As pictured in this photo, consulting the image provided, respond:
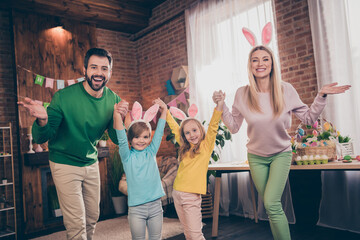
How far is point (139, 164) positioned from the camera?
6.38ft

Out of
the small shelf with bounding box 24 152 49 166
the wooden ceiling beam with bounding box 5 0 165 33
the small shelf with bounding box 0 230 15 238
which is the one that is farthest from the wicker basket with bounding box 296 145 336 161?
the wooden ceiling beam with bounding box 5 0 165 33

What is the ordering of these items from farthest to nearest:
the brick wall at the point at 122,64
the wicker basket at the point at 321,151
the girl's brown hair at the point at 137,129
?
1. the brick wall at the point at 122,64
2. the wicker basket at the point at 321,151
3. the girl's brown hair at the point at 137,129

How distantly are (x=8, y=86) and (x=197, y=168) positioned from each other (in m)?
3.45

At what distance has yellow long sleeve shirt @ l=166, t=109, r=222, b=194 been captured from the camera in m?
2.13

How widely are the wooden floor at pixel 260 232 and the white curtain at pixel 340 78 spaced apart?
155 mm

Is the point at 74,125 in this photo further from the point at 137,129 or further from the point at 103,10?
the point at 103,10

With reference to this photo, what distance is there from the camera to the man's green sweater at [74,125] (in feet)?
5.99

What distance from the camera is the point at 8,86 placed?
432cm

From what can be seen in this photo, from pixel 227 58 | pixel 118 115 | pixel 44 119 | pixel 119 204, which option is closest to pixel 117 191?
pixel 119 204

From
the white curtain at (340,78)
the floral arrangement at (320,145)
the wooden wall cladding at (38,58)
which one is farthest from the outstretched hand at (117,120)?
the wooden wall cladding at (38,58)

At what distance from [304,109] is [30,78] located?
146 inches

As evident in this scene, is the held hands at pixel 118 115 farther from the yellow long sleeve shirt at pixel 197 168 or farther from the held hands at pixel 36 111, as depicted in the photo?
the yellow long sleeve shirt at pixel 197 168

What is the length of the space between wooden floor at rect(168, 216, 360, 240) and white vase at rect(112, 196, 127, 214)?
5.18ft

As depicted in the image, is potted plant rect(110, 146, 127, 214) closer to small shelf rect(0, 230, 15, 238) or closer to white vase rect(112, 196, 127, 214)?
white vase rect(112, 196, 127, 214)
